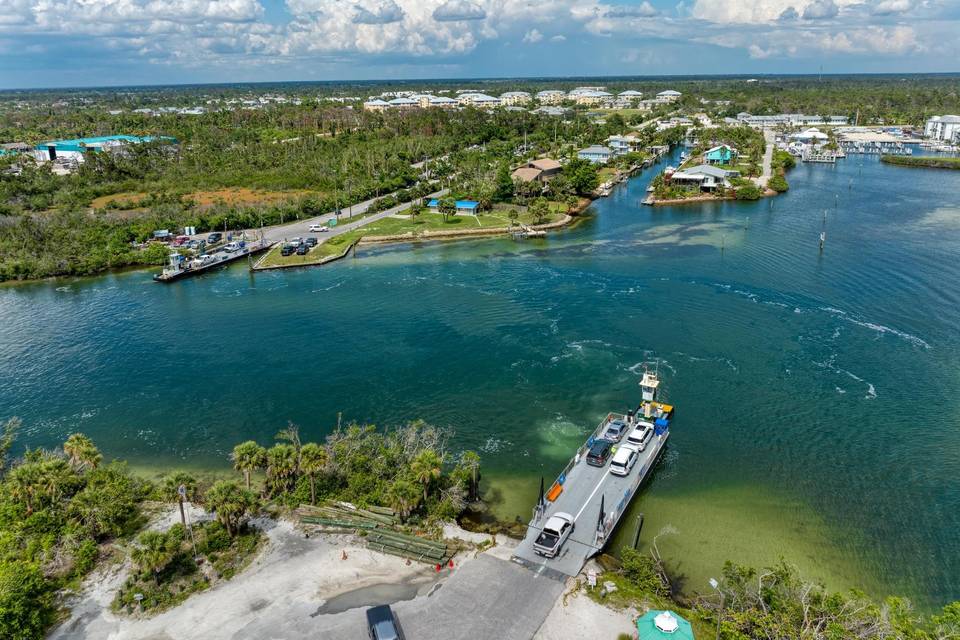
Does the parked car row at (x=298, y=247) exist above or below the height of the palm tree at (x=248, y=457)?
above

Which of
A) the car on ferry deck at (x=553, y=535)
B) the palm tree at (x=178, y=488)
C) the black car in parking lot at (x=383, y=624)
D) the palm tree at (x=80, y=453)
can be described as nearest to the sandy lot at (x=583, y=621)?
the car on ferry deck at (x=553, y=535)

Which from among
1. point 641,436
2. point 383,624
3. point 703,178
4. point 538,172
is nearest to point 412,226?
point 538,172

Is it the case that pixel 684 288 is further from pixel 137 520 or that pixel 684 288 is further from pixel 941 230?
pixel 137 520

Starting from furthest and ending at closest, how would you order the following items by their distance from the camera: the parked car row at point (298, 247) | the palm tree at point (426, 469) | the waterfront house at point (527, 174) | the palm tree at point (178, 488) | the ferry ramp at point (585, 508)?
the waterfront house at point (527, 174) → the parked car row at point (298, 247) → the palm tree at point (426, 469) → the palm tree at point (178, 488) → the ferry ramp at point (585, 508)

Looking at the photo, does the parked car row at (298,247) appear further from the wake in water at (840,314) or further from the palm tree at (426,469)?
the palm tree at (426,469)

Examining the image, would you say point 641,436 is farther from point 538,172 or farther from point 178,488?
point 538,172

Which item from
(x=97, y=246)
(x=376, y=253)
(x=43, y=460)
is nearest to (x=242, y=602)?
(x=43, y=460)
